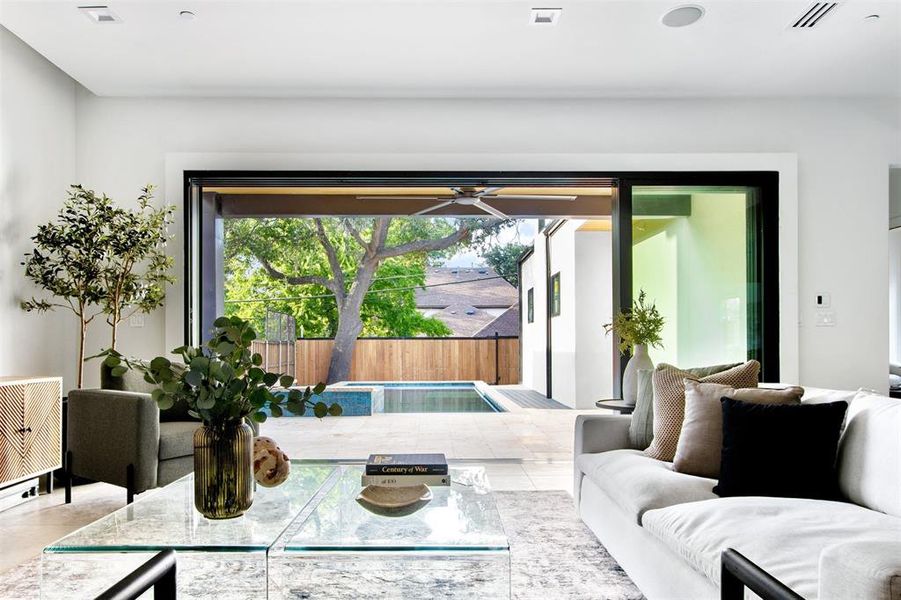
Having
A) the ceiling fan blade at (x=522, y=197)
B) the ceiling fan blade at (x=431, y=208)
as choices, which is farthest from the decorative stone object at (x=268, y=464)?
the ceiling fan blade at (x=522, y=197)

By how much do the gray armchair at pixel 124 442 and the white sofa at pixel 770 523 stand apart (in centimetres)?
227

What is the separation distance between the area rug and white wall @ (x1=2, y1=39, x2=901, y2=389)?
247 centimetres

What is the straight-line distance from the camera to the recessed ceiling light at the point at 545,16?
11.5 ft

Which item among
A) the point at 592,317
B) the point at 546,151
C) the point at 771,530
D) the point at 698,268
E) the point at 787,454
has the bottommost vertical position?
the point at 771,530

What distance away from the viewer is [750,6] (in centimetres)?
347

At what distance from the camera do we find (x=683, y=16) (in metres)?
3.57

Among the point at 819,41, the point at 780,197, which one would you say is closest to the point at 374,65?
the point at 819,41

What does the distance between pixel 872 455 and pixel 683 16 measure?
2495 mm

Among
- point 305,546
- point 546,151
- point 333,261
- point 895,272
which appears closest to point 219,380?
point 305,546

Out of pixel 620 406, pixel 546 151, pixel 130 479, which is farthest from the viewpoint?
pixel 546 151

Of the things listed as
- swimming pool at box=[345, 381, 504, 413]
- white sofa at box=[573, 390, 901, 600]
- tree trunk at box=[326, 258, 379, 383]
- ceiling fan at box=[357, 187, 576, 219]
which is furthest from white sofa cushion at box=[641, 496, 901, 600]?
tree trunk at box=[326, 258, 379, 383]

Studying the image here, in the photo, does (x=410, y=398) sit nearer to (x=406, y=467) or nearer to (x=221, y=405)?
(x=406, y=467)

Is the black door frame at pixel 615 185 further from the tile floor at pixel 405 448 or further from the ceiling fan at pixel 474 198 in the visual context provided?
the ceiling fan at pixel 474 198

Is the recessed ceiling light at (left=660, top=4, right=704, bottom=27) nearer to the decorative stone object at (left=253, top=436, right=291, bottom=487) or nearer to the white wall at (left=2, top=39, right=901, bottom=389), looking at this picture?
the white wall at (left=2, top=39, right=901, bottom=389)
